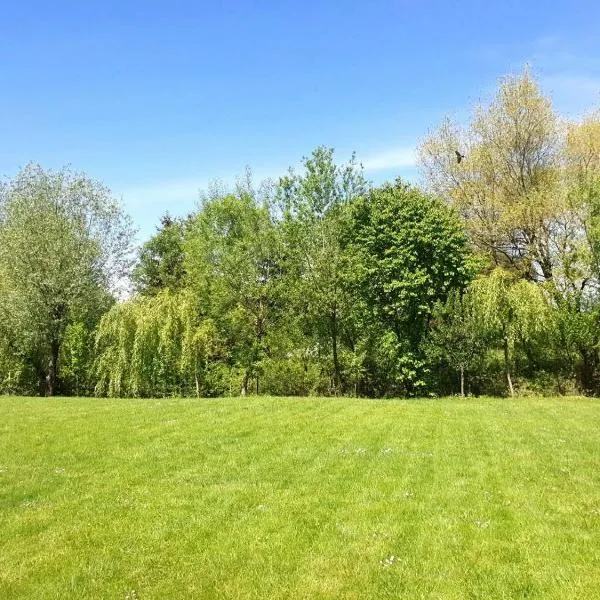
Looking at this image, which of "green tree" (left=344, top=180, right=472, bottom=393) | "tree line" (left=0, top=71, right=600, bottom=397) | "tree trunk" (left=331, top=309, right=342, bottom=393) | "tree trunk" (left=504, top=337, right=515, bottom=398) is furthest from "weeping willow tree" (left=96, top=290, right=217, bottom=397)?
"tree trunk" (left=504, top=337, right=515, bottom=398)

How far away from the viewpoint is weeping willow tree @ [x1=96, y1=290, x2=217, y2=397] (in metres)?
29.2

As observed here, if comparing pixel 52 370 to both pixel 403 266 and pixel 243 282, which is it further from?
pixel 403 266

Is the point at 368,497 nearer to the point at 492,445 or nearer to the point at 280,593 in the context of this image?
the point at 280,593

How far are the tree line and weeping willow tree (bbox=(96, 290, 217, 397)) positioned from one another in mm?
98

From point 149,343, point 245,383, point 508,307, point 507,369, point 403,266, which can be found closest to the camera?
point 508,307

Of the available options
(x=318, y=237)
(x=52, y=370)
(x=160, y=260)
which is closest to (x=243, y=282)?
(x=318, y=237)

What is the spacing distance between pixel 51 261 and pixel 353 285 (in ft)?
57.7

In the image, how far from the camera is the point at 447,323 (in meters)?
30.1

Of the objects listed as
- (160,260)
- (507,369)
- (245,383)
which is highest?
(160,260)

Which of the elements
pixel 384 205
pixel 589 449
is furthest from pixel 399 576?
pixel 384 205

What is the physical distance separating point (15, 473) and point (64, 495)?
208 cm

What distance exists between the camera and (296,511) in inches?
346

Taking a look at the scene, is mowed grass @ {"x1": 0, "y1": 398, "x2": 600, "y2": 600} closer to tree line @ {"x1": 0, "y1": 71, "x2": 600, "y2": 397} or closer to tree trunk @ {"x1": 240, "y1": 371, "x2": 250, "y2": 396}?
tree line @ {"x1": 0, "y1": 71, "x2": 600, "y2": 397}

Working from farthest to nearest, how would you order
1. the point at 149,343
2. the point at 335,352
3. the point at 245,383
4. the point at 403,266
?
the point at 245,383, the point at 335,352, the point at 403,266, the point at 149,343
